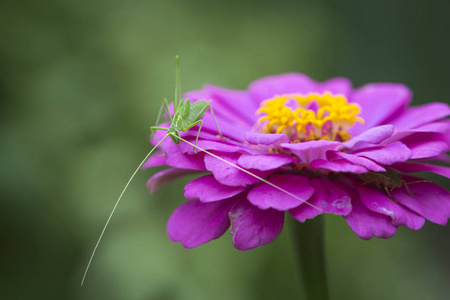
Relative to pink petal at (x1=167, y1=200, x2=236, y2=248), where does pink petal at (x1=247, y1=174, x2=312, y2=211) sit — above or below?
above

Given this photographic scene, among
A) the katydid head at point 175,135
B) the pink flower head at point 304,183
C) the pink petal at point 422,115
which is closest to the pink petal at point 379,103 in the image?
the pink petal at point 422,115

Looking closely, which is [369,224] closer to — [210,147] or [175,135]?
[210,147]

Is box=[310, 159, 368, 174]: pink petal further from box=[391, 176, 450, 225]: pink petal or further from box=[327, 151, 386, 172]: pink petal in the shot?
box=[391, 176, 450, 225]: pink petal

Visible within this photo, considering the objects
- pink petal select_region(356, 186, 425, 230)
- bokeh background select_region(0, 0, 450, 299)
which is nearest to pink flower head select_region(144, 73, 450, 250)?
pink petal select_region(356, 186, 425, 230)

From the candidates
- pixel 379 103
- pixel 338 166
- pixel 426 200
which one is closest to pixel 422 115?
pixel 379 103

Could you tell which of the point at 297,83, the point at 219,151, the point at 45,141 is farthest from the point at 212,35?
the point at 219,151

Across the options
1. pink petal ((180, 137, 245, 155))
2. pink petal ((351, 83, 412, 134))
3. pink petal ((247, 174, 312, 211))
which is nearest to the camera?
pink petal ((247, 174, 312, 211))

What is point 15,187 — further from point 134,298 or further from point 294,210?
point 294,210
